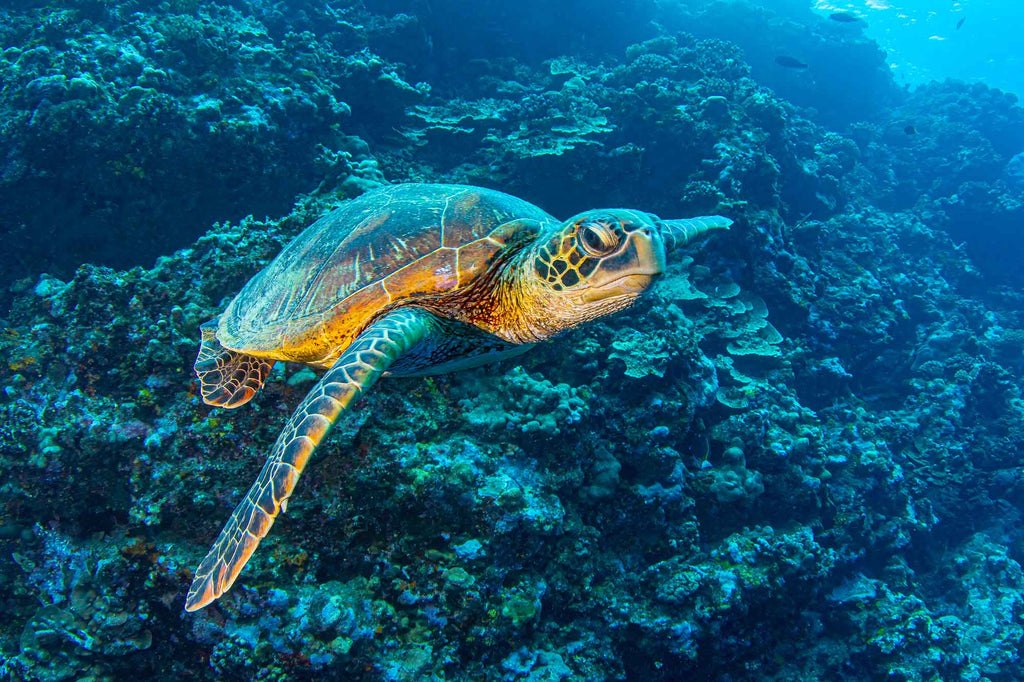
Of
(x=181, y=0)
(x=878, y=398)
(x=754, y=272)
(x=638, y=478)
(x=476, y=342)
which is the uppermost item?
(x=181, y=0)

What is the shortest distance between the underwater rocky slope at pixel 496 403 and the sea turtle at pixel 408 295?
37 centimetres

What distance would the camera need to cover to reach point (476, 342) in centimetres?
270

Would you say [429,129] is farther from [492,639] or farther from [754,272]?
[492,639]

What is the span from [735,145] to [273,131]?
774cm

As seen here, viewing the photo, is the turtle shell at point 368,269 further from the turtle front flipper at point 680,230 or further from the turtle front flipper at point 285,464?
the turtle front flipper at point 680,230

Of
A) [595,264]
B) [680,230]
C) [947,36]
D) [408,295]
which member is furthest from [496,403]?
[947,36]

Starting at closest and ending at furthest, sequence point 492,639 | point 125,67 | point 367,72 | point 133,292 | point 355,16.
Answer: point 492,639 < point 133,292 < point 125,67 < point 367,72 < point 355,16

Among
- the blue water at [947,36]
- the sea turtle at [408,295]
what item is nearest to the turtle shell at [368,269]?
the sea turtle at [408,295]

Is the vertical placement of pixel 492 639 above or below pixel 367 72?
below

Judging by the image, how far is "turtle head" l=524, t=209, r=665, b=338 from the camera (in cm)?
194

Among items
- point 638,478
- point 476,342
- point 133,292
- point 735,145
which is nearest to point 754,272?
point 735,145

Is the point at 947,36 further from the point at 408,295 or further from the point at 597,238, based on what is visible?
the point at 408,295

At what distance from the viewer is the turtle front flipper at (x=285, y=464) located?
171 centimetres

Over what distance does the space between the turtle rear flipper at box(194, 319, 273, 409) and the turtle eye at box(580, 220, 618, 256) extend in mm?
2100
